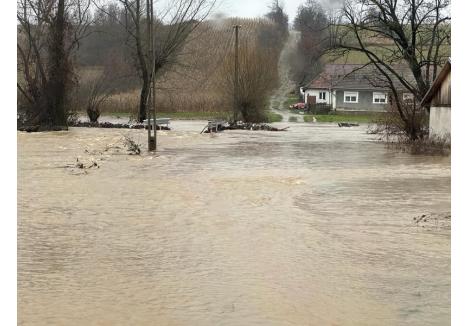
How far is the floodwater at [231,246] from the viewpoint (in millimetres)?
6977

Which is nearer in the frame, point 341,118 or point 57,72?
point 57,72

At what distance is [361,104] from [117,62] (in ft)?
92.0

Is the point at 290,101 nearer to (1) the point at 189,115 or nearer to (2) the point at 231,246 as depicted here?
(1) the point at 189,115

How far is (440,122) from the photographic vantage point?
1067 inches

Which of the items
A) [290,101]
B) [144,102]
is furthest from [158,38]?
[290,101]

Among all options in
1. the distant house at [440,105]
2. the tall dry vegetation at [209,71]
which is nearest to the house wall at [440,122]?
the distant house at [440,105]

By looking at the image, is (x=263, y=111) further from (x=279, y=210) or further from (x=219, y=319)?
(x=219, y=319)

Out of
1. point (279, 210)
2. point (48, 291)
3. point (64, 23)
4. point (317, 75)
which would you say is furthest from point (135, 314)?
point (317, 75)

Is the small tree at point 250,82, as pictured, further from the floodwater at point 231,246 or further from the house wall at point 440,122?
the floodwater at point 231,246

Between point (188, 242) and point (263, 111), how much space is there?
3932 cm

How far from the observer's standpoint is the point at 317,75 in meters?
77.8

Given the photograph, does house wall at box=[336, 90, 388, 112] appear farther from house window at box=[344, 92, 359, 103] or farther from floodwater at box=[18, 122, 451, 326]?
floodwater at box=[18, 122, 451, 326]

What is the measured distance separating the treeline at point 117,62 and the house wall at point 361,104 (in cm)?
1010

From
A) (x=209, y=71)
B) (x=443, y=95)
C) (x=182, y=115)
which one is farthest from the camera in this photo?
(x=209, y=71)
